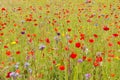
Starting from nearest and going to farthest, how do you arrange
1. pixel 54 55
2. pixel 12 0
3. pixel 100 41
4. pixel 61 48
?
pixel 54 55
pixel 61 48
pixel 100 41
pixel 12 0

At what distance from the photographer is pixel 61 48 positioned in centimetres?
321

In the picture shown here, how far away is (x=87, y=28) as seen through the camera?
4.25 metres

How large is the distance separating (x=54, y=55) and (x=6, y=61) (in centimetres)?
52

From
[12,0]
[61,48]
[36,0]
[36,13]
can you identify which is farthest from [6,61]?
[12,0]

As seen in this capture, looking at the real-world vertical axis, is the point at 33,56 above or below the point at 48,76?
above

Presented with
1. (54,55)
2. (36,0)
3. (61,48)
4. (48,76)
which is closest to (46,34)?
(61,48)

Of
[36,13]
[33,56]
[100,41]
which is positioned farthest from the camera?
[36,13]

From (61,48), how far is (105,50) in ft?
1.67

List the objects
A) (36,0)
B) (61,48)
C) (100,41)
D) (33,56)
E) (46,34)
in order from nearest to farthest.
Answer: (33,56)
(61,48)
(100,41)
(46,34)
(36,0)

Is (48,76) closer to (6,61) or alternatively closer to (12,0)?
(6,61)

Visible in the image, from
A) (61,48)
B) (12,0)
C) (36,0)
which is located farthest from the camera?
(12,0)

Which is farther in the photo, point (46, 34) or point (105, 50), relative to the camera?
point (46, 34)

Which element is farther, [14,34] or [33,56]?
[14,34]

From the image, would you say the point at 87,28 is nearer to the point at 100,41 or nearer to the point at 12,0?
the point at 100,41
